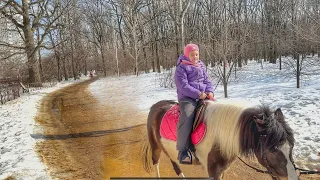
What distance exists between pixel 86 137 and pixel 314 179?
5917 millimetres

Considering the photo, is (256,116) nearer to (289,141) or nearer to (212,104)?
(289,141)

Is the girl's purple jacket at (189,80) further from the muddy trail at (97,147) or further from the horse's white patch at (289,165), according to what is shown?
the horse's white patch at (289,165)

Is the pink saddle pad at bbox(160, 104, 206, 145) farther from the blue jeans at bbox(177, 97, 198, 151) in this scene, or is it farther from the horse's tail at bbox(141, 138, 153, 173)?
the horse's tail at bbox(141, 138, 153, 173)

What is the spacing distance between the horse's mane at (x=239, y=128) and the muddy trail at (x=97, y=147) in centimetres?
78

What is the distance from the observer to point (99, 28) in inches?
1624

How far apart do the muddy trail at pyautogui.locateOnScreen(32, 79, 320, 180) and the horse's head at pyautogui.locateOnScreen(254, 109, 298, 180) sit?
3.69 feet

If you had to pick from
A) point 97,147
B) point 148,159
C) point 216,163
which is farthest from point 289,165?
→ point 97,147

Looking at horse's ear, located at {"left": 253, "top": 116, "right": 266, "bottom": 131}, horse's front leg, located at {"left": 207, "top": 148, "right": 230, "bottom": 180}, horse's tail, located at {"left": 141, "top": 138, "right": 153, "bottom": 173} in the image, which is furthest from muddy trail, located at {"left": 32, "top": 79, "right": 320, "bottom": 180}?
horse's ear, located at {"left": 253, "top": 116, "right": 266, "bottom": 131}

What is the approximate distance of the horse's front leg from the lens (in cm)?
284

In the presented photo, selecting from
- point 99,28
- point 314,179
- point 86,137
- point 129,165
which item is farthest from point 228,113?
point 99,28

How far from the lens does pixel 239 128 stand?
8.30 feet

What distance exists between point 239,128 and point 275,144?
387mm

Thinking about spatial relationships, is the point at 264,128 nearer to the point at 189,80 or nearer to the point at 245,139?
the point at 245,139

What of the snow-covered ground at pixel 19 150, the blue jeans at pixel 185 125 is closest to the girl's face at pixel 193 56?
the blue jeans at pixel 185 125
